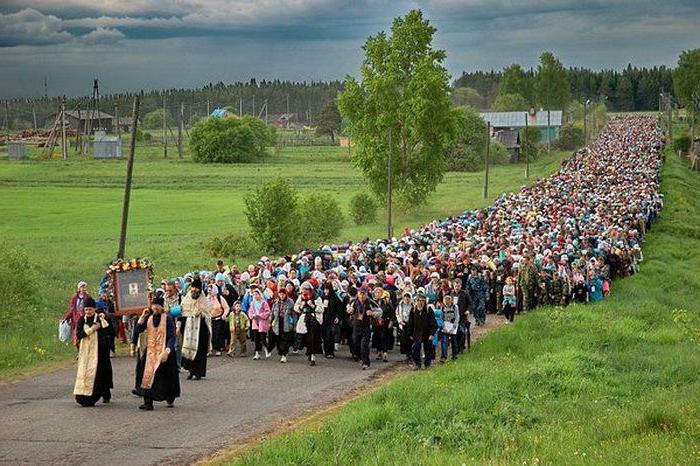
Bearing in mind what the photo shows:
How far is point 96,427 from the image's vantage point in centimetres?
1328

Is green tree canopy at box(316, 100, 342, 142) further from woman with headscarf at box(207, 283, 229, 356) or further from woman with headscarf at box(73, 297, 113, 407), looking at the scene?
woman with headscarf at box(73, 297, 113, 407)

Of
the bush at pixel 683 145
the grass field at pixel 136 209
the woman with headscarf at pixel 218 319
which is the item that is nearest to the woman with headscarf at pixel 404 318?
the woman with headscarf at pixel 218 319

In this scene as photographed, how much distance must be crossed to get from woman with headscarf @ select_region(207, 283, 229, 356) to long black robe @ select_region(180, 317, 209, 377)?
1.99 m

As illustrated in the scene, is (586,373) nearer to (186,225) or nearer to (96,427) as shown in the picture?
(96,427)

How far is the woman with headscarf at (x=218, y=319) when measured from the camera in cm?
1883

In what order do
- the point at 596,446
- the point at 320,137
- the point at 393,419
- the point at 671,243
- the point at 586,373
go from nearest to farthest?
the point at 596,446 → the point at 393,419 → the point at 586,373 → the point at 671,243 → the point at 320,137

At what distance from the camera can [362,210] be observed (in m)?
51.2

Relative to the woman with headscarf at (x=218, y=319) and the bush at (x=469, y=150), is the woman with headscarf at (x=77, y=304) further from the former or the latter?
the bush at (x=469, y=150)

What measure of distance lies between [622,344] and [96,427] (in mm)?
10503

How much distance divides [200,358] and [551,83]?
13849 centimetres

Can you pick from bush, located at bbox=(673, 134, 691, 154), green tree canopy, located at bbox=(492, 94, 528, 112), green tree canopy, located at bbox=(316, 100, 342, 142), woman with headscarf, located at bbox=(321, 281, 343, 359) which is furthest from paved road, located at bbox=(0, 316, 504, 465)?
green tree canopy, located at bbox=(492, 94, 528, 112)

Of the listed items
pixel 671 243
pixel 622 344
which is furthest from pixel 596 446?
pixel 671 243

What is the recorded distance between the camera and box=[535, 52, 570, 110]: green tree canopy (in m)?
150

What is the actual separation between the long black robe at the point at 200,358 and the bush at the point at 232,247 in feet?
67.1
